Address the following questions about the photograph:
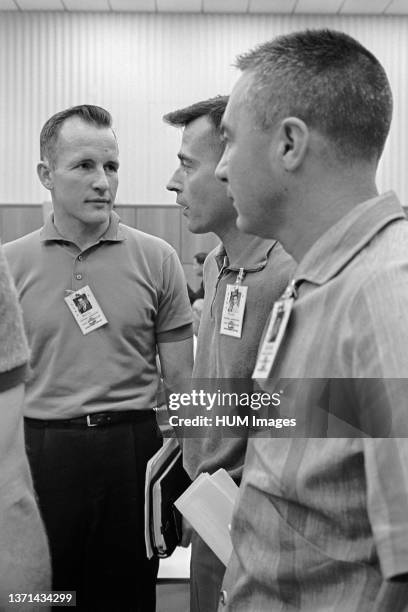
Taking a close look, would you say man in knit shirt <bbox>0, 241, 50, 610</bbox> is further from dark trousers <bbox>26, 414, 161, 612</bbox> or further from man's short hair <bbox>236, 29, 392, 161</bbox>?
dark trousers <bbox>26, 414, 161, 612</bbox>

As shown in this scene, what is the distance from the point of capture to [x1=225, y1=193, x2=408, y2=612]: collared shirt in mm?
796

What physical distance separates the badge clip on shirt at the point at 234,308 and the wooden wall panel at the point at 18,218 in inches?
316

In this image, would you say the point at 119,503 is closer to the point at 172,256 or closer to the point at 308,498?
the point at 172,256

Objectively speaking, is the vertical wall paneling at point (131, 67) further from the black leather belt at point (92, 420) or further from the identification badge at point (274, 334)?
the identification badge at point (274, 334)

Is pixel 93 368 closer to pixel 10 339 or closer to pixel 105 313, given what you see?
pixel 105 313

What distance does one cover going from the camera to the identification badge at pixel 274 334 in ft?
3.12

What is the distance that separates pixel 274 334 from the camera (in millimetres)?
977

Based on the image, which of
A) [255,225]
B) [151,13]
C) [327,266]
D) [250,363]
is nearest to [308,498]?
[327,266]

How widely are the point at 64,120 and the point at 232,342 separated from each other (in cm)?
118

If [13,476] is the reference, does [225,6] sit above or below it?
above

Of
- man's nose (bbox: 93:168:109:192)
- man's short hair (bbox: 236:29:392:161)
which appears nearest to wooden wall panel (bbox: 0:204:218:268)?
man's nose (bbox: 93:168:109:192)

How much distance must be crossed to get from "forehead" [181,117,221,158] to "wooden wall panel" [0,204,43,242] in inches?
305

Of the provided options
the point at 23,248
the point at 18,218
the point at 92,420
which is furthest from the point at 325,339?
the point at 18,218

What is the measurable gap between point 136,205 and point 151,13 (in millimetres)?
2628
